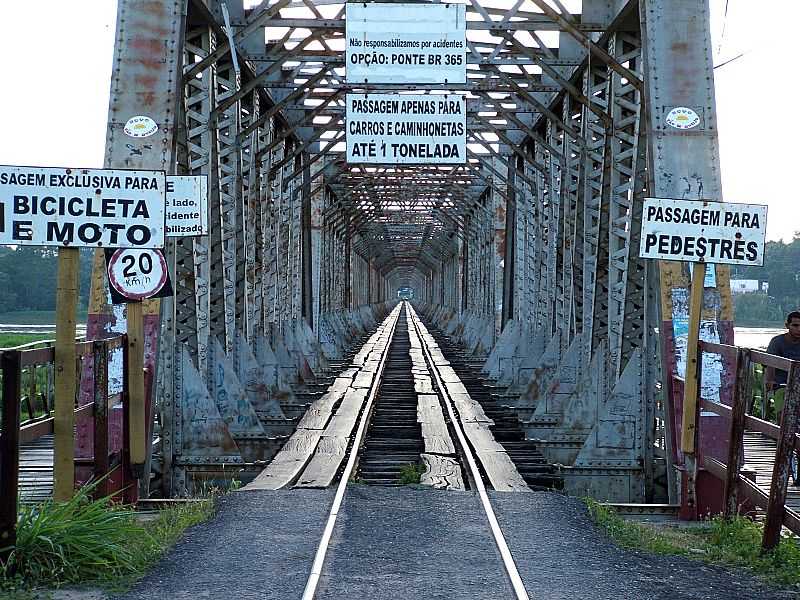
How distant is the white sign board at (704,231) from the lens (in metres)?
8.67

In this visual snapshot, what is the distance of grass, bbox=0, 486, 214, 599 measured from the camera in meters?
6.40

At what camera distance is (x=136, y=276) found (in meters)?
8.98

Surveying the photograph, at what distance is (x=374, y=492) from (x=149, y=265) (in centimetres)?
294

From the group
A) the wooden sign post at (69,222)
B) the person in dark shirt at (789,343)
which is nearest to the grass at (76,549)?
the wooden sign post at (69,222)

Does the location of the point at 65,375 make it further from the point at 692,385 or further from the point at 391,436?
the point at 391,436

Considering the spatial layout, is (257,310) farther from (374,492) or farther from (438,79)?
(374,492)

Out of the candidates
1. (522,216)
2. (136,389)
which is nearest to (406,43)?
(136,389)

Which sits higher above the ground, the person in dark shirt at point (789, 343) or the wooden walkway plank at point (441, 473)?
the person in dark shirt at point (789, 343)

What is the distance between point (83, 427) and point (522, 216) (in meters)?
16.6

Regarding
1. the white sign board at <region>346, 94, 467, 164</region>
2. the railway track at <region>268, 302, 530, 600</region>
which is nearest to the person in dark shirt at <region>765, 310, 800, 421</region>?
the railway track at <region>268, 302, 530, 600</region>

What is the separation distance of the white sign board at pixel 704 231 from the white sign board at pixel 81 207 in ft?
13.0

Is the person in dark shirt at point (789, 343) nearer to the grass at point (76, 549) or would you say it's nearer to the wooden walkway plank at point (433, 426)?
the wooden walkway plank at point (433, 426)

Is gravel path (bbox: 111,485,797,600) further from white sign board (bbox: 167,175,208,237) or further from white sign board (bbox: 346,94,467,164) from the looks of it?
white sign board (bbox: 346,94,467,164)

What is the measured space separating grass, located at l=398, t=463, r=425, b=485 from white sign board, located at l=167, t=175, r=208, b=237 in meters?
3.43
